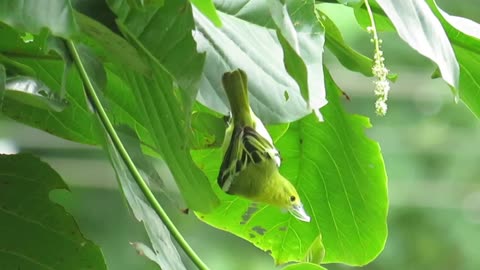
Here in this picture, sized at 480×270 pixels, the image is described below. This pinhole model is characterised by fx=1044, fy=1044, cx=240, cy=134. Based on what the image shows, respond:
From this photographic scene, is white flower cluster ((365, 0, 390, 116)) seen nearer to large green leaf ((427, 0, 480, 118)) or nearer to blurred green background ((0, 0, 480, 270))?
large green leaf ((427, 0, 480, 118))

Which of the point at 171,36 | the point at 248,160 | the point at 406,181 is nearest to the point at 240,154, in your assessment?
the point at 248,160

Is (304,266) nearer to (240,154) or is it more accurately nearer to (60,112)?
(240,154)

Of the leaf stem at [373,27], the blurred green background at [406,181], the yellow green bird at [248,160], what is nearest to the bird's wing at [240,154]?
the yellow green bird at [248,160]

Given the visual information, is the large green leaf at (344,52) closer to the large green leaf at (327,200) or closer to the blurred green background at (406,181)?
the large green leaf at (327,200)

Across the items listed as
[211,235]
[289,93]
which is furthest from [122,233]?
[289,93]

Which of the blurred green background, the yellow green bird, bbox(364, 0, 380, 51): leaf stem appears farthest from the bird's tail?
the blurred green background

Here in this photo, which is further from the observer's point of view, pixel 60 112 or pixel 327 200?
pixel 327 200
